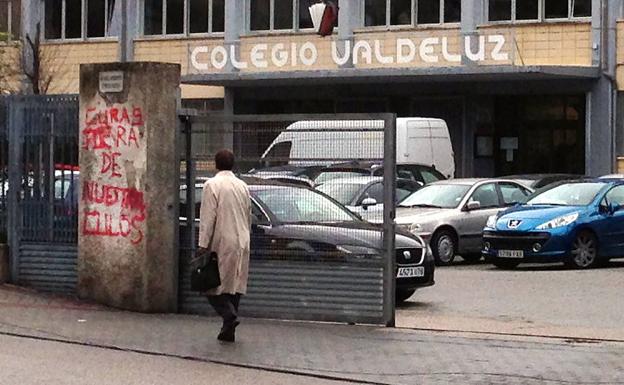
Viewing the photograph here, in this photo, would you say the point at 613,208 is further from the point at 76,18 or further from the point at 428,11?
the point at 76,18

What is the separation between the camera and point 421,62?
127 feet

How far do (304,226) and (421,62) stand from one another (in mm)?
24575

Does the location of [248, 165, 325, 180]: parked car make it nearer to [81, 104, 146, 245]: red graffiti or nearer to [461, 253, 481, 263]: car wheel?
[81, 104, 146, 245]: red graffiti

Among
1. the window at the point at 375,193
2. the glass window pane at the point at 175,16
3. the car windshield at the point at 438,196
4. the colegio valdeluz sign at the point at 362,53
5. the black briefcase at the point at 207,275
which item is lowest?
the black briefcase at the point at 207,275

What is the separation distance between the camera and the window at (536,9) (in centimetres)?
3806

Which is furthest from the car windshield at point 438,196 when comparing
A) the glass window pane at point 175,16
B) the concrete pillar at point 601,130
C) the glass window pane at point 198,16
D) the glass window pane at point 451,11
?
the glass window pane at point 175,16

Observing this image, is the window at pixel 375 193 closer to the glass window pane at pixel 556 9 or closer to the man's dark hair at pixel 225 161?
the man's dark hair at pixel 225 161

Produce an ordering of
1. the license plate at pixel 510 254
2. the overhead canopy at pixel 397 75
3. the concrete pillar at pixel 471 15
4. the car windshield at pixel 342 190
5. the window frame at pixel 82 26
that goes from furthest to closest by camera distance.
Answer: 1. the window frame at pixel 82 26
2. the concrete pillar at pixel 471 15
3. the overhead canopy at pixel 397 75
4. the license plate at pixel 510 254
5. the car windshield at pixel 342 190

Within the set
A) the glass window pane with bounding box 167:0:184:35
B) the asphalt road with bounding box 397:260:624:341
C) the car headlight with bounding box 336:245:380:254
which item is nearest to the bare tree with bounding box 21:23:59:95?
the glass window pane with bounding box 167:0:184:35

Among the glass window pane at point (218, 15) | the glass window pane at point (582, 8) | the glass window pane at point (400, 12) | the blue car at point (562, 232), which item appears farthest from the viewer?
the glass window pane at point (218, 15)

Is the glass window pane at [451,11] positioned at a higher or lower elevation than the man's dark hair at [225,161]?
higher

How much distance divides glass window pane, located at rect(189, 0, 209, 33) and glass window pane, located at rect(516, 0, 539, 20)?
10.1 metres

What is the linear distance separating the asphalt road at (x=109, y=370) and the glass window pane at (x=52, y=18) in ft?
116

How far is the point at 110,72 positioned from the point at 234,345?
3777mm
